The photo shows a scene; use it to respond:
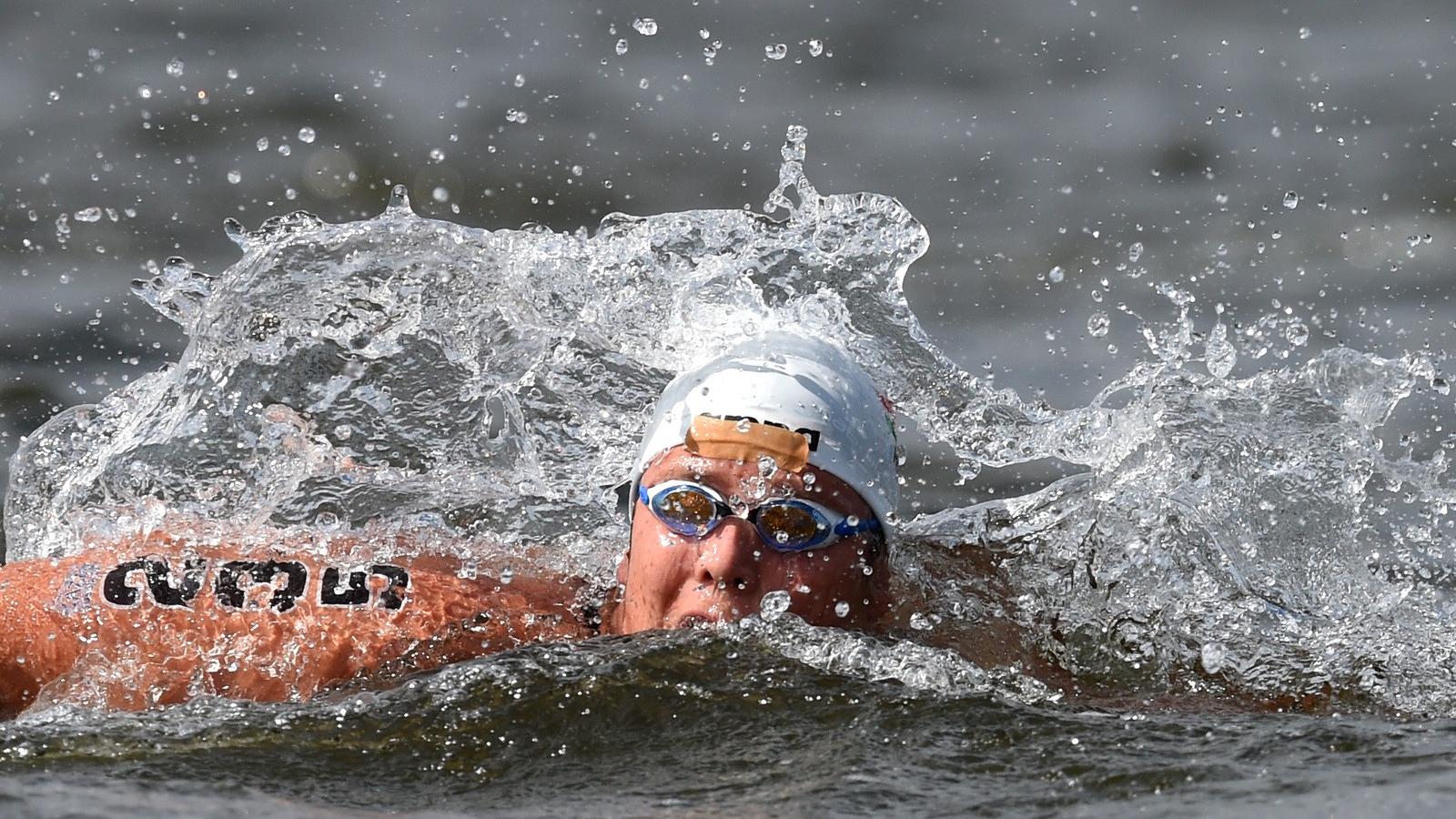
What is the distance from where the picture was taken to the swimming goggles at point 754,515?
4754 millimetres

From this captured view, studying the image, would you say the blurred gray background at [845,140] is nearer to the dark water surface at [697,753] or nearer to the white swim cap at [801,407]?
the white swim cap at [801,407]

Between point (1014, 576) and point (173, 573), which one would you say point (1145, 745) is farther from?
point (173, 573)

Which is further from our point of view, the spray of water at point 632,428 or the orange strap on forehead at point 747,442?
the spray of water at point 632,428

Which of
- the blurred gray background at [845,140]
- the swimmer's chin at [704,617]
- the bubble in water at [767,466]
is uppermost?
the blurred gray background at [845,140]

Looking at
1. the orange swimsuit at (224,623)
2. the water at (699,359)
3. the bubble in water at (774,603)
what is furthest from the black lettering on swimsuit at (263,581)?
the bubble in water at (774,603)

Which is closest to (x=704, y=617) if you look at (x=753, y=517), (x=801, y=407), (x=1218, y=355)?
(x=753, y=517)

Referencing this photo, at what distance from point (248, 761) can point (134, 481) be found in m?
2.42

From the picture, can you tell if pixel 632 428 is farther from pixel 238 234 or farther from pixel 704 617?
pixel 704 617

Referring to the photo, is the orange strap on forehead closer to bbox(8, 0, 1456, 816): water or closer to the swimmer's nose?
the swimmer's nose

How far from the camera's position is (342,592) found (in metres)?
4.99

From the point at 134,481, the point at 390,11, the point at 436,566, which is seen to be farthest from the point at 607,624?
the point at 390,11

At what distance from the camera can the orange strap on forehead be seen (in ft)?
16.0

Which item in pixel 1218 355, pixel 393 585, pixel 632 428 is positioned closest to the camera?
pixel 393 585

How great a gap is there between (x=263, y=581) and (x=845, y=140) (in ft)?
18.4
